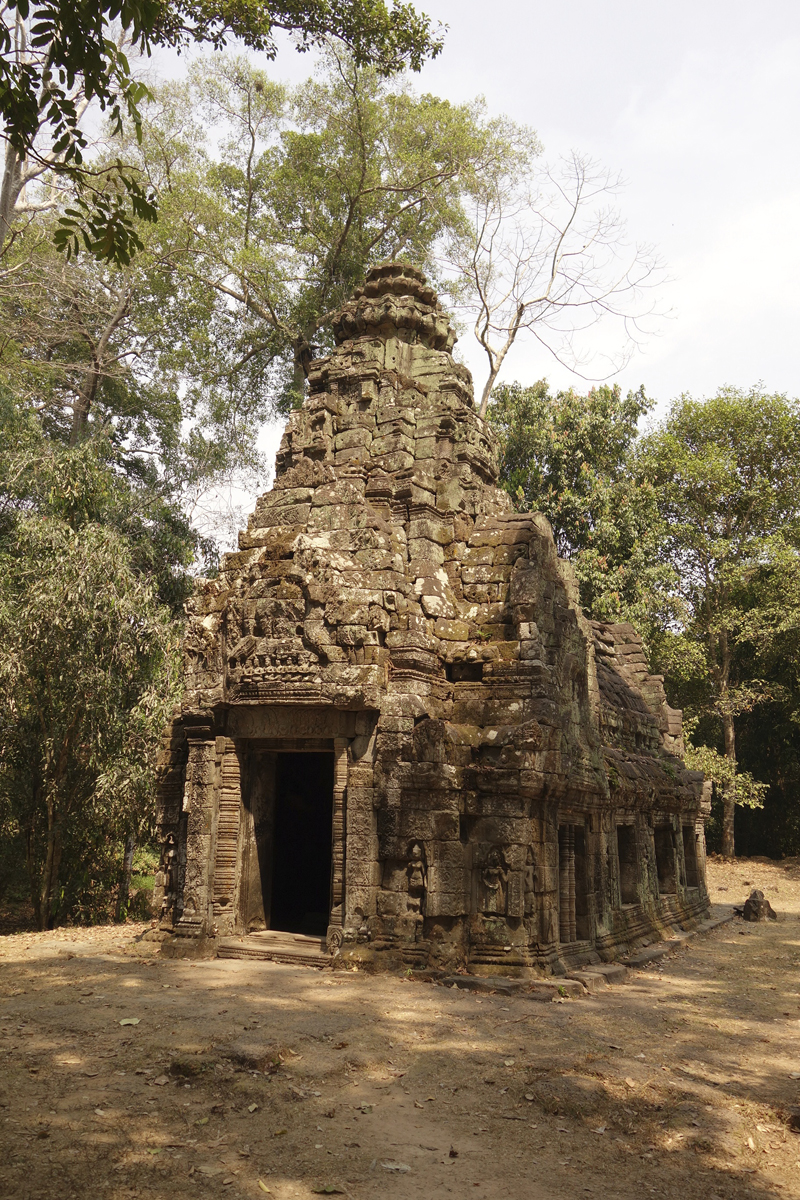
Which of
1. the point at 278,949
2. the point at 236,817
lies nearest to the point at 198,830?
the point at 236,817

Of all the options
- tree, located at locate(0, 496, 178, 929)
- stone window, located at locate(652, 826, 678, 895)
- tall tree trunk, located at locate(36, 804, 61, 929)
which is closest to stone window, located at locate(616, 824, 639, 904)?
stone window, located at locate(652, 826, 678, 895)

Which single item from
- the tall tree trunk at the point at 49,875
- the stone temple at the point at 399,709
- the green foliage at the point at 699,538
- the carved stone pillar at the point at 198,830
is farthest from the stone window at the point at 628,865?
the green foliage at the point at 699,538

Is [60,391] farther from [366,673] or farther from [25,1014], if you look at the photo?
[25,1014]

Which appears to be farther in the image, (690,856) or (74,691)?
(690,856)

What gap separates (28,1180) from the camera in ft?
14.8

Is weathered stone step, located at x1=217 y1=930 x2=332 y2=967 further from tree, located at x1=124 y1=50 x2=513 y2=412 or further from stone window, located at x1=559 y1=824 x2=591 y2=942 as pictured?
tree, located at x1=124 y1=50 x2=513 y2=412

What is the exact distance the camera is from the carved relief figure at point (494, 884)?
389 inches

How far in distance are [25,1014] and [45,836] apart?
30.0 ft

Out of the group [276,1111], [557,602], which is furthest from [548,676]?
[276,1111]

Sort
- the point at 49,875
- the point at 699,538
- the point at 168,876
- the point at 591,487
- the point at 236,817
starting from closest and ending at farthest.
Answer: the point at 236,817, the point at 168,876, the point at 49,875, the point at 591,487, the point at 699,538

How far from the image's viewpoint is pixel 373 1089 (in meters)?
6.26

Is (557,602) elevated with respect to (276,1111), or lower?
elevated

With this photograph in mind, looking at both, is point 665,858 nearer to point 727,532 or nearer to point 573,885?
point 573,885

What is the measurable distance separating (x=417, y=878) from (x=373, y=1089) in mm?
3632
